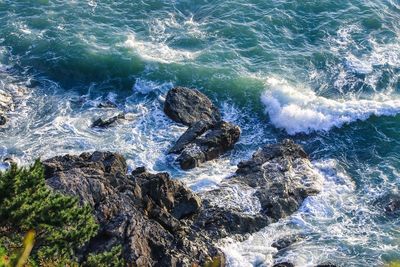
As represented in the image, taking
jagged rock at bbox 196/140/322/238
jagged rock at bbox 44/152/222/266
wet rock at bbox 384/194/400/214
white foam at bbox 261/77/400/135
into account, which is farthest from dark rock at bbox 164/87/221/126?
wet rock at bbox 384/194/400/214

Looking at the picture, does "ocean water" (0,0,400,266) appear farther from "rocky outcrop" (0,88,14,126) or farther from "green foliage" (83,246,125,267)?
"green foliage" (83,246,125,267)

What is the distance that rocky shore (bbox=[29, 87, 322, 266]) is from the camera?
1011 inches

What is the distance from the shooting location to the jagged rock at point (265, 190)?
96.8 ft

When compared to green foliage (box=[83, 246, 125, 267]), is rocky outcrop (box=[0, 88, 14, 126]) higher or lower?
lower

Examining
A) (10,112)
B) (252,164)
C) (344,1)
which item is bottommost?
(10,112)

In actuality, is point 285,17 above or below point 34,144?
above

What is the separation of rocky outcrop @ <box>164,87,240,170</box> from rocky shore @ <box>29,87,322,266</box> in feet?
0.18

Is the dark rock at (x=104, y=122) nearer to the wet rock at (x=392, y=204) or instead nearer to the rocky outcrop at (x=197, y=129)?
the rocky outcrop at (x=197, y=129)

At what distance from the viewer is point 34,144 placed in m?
35.6

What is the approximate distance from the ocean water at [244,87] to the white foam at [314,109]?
0.08 m

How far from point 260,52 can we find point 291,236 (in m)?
18.3

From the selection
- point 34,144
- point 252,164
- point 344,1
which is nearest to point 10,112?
point 34,144

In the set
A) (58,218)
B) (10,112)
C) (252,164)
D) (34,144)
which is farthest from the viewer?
(10,112)

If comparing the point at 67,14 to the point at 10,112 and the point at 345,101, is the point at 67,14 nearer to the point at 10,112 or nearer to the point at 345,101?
the point at 10,112
